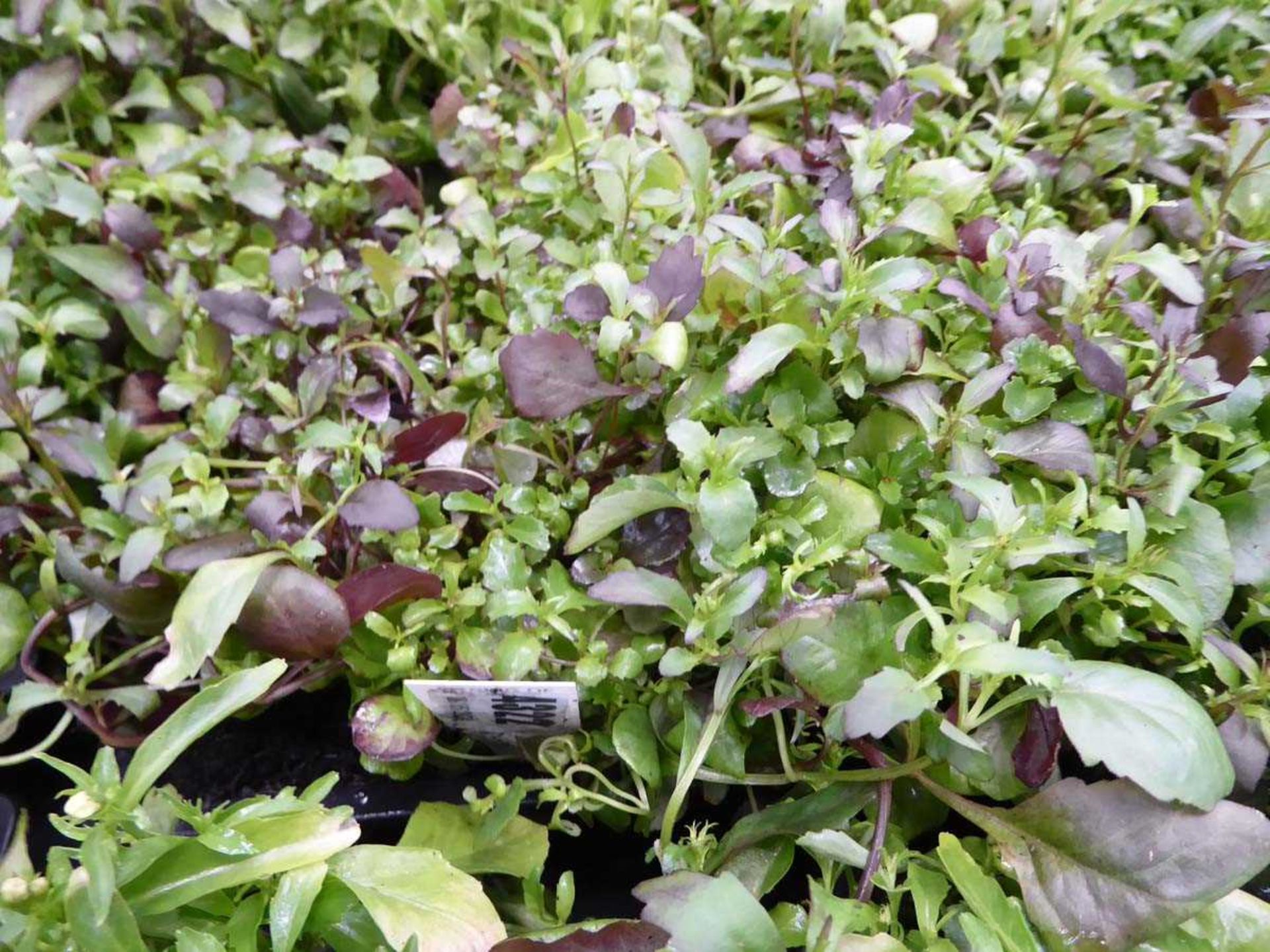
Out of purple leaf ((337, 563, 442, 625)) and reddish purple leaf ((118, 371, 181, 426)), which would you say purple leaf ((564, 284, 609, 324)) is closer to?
purple leaf ((337, 563, 442, 625))

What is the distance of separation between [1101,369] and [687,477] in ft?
1.11

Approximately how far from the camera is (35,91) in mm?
1062

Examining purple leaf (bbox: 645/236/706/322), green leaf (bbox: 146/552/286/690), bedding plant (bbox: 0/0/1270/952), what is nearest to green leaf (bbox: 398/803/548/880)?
bedding plant (bbox: 0/0/1270/952)

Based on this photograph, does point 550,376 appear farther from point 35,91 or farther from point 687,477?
point 35,91

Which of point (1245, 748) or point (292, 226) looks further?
point (292, 226)

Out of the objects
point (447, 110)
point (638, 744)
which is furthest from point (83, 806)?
point (447, 110)

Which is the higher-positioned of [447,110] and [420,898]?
[447,110]

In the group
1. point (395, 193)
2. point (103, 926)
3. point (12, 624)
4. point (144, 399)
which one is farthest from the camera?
point (395, 193)

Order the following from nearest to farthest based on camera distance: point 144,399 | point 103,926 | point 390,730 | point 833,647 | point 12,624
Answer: point 103,926
point 833,647
point 390,730
point 12,624
point 144,399

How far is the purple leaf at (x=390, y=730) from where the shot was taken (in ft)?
2.38

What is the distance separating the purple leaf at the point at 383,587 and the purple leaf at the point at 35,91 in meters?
0.74

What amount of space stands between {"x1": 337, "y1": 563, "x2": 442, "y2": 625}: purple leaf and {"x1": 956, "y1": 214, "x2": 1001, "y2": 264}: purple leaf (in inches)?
22.1

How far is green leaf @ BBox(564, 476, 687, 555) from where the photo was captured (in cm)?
70

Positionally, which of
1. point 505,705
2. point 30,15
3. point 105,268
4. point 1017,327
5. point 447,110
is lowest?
point 505,705
